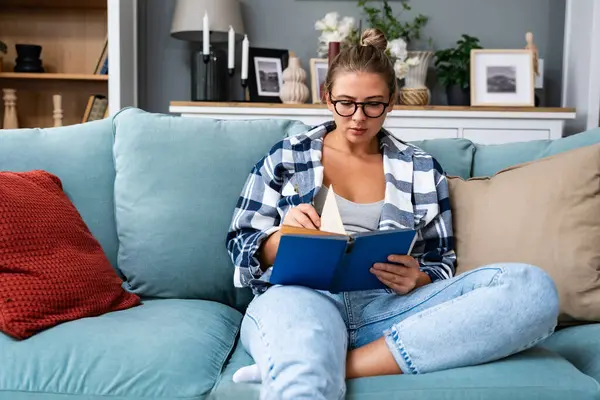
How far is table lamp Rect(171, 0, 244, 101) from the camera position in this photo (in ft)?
11.2

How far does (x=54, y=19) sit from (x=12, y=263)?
2.52 m

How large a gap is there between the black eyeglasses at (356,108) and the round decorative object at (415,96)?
1.74m

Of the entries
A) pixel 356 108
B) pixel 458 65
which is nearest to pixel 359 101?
pixel 356 108

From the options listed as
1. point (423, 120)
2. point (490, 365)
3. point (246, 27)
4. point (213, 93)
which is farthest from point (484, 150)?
point (246, 27)

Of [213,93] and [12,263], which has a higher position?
[213,93]

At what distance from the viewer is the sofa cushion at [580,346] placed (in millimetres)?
1377

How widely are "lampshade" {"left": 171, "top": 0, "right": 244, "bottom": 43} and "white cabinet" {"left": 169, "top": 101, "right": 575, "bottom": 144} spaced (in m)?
0.47

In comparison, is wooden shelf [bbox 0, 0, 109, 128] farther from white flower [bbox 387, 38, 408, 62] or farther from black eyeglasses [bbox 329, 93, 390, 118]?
black eyeglasses [bbox 329, 93, 390, 118]

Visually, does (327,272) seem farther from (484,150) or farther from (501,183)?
(484,150)

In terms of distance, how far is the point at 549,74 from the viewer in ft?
12.0

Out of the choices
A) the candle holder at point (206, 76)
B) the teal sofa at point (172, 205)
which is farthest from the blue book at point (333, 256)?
the candle holder at point (206, 76)

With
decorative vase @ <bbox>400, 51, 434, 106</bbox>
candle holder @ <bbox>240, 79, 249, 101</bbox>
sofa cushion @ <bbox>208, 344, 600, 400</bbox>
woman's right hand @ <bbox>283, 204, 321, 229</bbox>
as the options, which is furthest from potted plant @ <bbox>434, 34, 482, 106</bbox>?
sofa cushion @ <bbox>208, 344, 600, 400</bbox>

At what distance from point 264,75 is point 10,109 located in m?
1.25

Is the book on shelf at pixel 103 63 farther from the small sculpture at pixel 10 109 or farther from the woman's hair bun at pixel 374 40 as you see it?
the woman's hair bun at pixel 374 40
